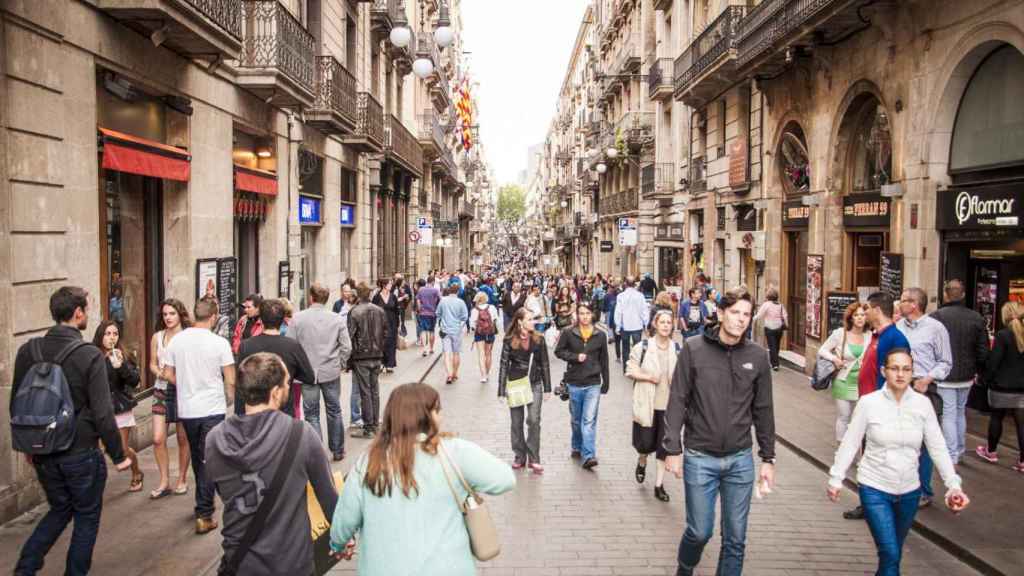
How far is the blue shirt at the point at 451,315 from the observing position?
15.7 meters

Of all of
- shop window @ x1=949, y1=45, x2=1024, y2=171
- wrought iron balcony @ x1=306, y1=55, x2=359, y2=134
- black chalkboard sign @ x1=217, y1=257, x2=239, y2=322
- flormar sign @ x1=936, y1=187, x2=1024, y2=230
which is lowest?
black chalkboard sign @ x1=217, y1=257, x2=239, y2=322

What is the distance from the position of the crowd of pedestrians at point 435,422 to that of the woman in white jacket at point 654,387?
0.02m

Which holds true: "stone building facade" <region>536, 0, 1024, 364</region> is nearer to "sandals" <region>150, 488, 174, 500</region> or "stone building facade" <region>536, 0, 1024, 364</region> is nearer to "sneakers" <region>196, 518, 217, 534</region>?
"sneakers" <region>196, 518, 217, 534</region>

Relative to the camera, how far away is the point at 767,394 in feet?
17.1

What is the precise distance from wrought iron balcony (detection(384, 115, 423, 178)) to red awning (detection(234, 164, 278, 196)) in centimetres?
1040

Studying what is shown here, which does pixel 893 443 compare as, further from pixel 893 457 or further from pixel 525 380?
pixel 525 380

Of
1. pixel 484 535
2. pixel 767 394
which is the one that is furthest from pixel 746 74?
pixel 484 535

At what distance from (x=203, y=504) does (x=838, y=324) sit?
1084cm

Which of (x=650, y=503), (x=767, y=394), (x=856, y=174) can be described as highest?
(x=856, y=174)

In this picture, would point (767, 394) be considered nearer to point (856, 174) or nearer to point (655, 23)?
point (856, 174)

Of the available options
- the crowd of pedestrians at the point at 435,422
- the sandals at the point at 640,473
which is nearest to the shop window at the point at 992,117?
the crowd of pedestrians at the point at 435,422

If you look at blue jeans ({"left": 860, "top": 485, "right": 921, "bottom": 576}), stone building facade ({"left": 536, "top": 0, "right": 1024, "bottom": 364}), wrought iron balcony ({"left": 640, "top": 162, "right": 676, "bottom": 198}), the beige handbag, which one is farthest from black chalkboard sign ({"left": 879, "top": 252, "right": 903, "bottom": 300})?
wrought iron balcony ({"left": 640, "top": 162, "right": 676, "bottom": 198})

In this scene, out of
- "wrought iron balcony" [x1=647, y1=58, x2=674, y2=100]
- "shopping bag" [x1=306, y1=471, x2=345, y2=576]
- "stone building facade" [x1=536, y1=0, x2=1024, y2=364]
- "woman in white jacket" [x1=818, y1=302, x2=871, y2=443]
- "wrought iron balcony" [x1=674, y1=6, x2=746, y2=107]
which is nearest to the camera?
"shopping bag" [x1=306, y1=471, x2=345, y2=576]

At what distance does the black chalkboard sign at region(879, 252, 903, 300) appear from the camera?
1254 centimetres
